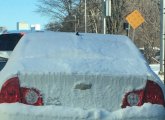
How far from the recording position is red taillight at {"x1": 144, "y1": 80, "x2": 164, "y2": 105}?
5570 mm

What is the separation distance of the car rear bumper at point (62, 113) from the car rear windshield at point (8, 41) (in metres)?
6.98

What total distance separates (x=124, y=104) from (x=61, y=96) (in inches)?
25.1

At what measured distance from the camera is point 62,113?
5.29 metres

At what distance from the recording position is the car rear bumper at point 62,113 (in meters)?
5.27

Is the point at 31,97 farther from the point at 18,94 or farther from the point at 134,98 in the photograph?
the point at 134,98

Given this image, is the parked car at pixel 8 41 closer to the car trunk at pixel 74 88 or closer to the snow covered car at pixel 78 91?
the snow covered car at pixel 78 91

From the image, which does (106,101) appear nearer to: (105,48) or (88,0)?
(105,48)

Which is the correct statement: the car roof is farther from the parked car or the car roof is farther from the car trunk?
the parked car

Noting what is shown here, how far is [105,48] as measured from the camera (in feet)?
20.7

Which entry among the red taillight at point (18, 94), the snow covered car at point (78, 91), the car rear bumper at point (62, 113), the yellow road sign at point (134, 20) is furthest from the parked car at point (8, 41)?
the yellow road sign at point (134, 20)

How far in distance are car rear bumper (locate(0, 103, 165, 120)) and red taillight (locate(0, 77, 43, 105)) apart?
0.07 m

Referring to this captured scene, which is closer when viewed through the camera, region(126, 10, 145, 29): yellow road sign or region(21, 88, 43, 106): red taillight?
region(21, 88, 43, 106): red taillight

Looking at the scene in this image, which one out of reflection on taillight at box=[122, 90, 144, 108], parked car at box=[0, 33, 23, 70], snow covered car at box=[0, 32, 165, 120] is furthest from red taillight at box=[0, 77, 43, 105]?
parked car at box=[0, 33, 23, 70]

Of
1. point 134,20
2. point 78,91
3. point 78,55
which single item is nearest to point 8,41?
point 78,55
